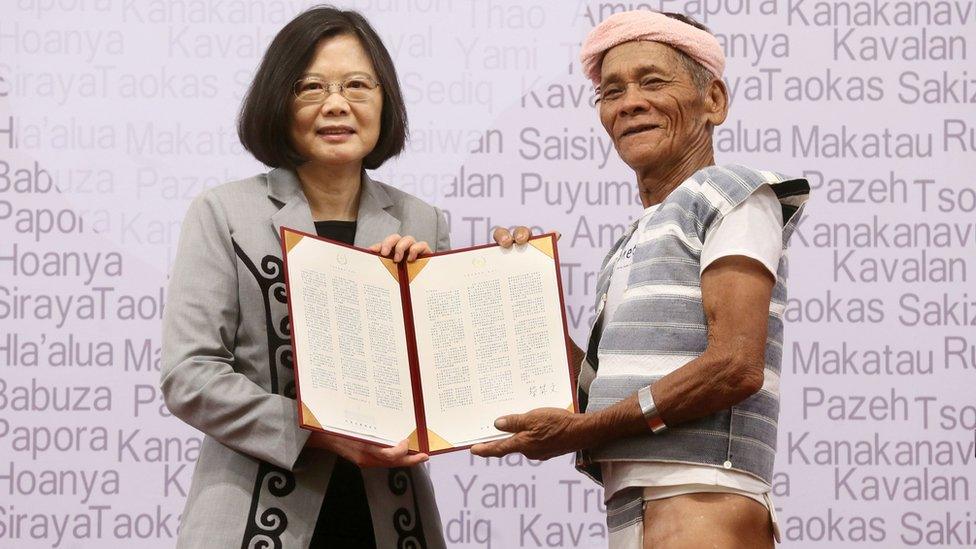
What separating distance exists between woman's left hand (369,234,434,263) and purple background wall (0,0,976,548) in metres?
1.09

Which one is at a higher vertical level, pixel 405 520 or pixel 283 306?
pixel 283 306

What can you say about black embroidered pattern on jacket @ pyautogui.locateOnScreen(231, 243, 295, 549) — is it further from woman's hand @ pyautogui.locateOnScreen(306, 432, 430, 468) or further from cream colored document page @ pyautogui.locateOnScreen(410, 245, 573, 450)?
cream colored document page @ pyautogui.locateOnScreen(410, 245, 573, 450)

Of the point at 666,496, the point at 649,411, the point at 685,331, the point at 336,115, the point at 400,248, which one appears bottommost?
the point at 666,496

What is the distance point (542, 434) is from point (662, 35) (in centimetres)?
78

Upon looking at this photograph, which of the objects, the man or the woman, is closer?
the man

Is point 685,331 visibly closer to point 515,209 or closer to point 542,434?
point 542,434

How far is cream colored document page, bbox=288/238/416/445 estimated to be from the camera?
1946 millimetres

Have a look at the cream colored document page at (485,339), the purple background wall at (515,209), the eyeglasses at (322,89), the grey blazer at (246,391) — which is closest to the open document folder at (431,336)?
the cream colored document page at (485,339)

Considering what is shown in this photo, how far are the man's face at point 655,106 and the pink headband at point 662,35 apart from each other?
0.06 feet


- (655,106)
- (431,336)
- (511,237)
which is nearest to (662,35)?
(655,106)

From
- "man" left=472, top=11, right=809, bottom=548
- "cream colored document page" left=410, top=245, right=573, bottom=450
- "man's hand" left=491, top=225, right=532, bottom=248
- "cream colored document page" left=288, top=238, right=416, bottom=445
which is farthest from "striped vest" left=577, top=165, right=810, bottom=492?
"cream colored document page" left=288, top=238, right=416, bottom=445

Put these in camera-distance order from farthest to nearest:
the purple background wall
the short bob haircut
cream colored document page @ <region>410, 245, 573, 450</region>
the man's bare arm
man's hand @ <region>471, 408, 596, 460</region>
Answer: the purple background wall, the short bob haircut, cream colored document page @ <region>410, 245, 573, 450</region>, man's hand @ <region>471, 408, 596, 460</region>, the man's bare arm

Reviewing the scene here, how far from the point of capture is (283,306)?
2.05 m

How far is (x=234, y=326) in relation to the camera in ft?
6.69
